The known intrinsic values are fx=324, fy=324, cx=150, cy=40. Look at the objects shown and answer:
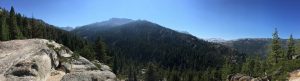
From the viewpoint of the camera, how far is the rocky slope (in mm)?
39719

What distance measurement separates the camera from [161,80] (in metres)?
194

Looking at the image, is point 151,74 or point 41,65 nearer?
point 41,65

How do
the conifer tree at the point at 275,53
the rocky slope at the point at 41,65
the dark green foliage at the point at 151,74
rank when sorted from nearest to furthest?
the rocky slope at the point at 41,65
the conifer tree at the point at 275,53
the dark green foliage at the point at 151,74

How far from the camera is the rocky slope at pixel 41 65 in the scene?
39.7 metres

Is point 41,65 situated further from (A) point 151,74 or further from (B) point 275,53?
(A) point 151,74

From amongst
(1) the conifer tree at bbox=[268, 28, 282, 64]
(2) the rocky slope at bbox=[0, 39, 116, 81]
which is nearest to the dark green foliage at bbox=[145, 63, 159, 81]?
(1) the conifer tree at bbox=[268, 28, 282, 64]

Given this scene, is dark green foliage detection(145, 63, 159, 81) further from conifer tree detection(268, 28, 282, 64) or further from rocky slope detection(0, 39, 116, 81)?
rocky slope detection(0, 39, 116, 81)

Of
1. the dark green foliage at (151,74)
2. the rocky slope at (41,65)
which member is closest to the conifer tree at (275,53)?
the rocky slope at (41,65)

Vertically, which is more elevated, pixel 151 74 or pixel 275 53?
pixel 275 53

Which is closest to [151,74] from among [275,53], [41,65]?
[275,53]

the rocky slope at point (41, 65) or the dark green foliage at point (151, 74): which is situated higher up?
the rocky slope at point (41, 65)

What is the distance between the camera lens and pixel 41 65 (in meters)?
42.7

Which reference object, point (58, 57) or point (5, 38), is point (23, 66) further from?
point (5, 38)

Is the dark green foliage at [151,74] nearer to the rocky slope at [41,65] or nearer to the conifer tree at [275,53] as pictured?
the conifer tree at [275,53]
